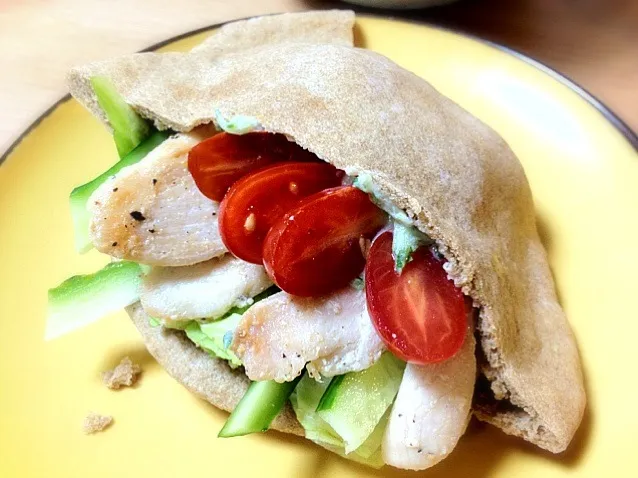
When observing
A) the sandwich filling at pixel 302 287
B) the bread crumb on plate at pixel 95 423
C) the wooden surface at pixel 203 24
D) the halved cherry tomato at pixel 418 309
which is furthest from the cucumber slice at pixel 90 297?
the wooden surface at pixel 203 24

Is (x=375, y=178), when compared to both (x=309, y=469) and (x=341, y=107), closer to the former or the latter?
(x=341, y=107)

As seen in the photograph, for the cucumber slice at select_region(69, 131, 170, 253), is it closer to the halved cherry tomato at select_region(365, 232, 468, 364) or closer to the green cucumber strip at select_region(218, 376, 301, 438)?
the green cucumber strip at select_region(218, 376, 301, 438)

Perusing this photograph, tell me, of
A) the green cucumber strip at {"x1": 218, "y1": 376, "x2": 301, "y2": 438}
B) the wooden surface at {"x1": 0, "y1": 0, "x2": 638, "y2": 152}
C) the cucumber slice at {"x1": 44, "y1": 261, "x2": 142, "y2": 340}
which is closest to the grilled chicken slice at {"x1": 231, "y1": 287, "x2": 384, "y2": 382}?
the green cucumber strip at {"x1": 218, "y1": 376, "x2": 301, "y2": 438}

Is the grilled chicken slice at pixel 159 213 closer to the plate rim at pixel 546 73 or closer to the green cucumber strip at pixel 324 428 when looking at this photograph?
the green cucumber strip at pixel 324 428

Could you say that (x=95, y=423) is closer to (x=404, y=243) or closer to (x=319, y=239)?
(x=319, y=239)

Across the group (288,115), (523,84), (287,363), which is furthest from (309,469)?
(523,84)

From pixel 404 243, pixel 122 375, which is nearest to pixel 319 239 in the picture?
pixel 404 243
